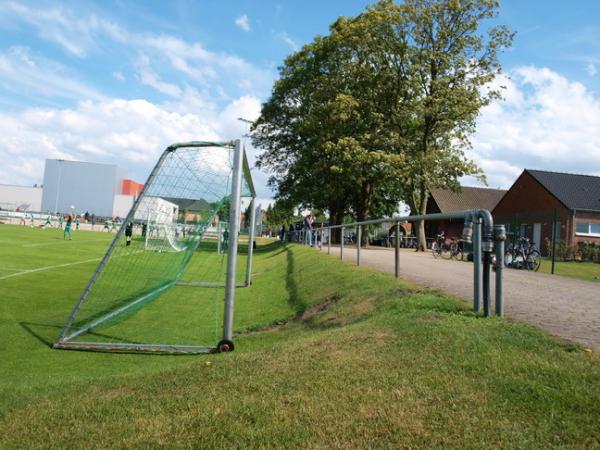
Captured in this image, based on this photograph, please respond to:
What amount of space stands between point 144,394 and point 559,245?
25.1m

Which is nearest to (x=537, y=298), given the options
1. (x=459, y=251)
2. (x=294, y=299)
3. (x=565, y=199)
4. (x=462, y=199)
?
(x=459, y=251)

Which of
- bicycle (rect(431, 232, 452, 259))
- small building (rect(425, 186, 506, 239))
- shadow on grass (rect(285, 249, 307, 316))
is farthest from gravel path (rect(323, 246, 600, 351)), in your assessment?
small building (rect(425, 186, 506, 239))

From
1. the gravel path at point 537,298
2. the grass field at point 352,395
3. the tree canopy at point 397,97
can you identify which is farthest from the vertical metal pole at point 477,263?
the tree canopy at point 397,97

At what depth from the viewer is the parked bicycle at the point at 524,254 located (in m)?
16.6

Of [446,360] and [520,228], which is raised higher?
[520,228]

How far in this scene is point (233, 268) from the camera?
705 cm

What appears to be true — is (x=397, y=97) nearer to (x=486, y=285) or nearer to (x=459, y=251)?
(x=459, y=251)

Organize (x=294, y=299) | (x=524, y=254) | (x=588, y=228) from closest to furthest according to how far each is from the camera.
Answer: (x=294, y=299), (x=524, y=254), (x=588, y=228)

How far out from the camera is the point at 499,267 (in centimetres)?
520

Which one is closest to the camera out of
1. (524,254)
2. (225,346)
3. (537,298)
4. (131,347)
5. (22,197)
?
(225,346)

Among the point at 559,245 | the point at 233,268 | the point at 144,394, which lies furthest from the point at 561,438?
the point at 559,245

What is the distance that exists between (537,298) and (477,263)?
238 centimetres

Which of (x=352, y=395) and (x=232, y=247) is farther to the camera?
(x=232, y=247)

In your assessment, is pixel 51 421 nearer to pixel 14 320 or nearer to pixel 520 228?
pixel 14 320
